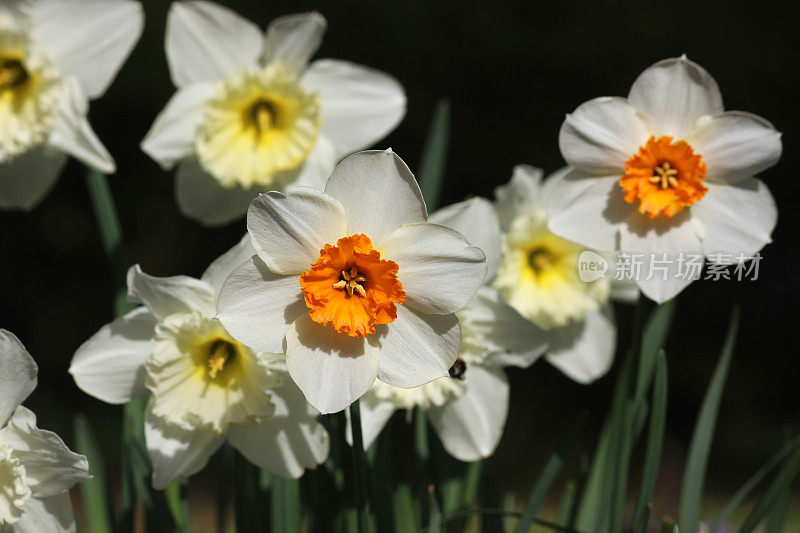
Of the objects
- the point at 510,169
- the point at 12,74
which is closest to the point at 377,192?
the point at 12,74

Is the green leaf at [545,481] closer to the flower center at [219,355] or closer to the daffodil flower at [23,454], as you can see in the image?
the flower center at [219,355]

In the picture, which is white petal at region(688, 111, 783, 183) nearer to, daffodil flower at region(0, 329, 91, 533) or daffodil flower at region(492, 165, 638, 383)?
daffodil flower at region(492, 165, 638, 383)

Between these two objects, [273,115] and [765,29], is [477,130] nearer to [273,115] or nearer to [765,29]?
[765,29]

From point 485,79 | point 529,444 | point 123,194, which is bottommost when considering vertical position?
point 529,444

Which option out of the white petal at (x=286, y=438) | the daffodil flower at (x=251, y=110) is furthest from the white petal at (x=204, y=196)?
the white petal at (x=286, y=438)

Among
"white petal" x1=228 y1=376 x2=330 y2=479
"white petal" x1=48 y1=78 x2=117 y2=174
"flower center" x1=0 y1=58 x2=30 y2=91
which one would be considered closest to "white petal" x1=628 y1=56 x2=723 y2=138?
"white petal" x1=228 y1=376 x2=330 y2=479

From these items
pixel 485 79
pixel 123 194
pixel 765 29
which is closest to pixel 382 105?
pixel 485 79
